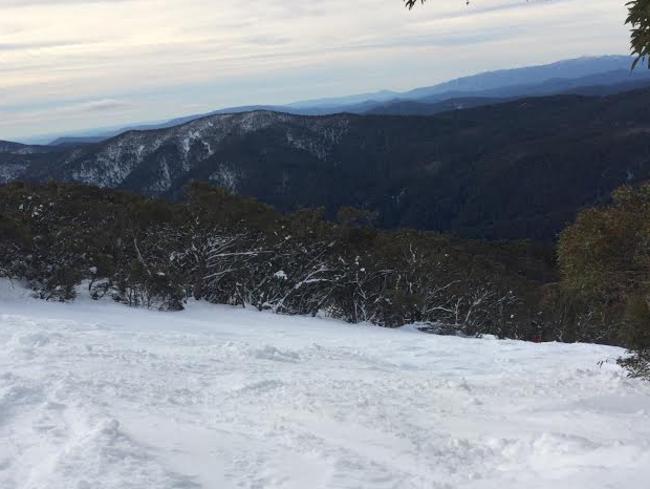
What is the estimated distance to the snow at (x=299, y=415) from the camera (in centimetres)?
428

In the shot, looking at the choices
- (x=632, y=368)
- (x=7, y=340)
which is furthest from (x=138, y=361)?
(x=632, y=368)

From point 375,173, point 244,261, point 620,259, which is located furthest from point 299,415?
point 375,173

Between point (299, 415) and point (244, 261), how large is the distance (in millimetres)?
14388

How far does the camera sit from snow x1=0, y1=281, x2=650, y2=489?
4.28 metres

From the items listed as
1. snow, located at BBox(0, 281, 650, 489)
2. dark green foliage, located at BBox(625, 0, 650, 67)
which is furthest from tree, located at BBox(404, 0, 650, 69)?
snow, located at BBox(0, 281, 650, 489)

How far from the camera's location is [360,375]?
25.1ft

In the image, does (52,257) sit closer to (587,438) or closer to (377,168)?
(587,438)

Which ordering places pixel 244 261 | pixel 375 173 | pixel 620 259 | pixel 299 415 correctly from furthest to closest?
1. pixel 375 173
2. pixel 244 261
3. pixel 620 259
4. pixel 299 415

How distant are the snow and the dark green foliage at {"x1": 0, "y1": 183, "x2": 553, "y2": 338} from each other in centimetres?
706

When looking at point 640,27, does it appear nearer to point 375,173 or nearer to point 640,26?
point 640,26

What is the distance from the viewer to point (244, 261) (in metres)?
19.8

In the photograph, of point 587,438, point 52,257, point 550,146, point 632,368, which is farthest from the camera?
point 550,146

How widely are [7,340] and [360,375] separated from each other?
5.01 meters

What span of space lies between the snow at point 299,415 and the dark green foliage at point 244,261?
7056 millimetres
